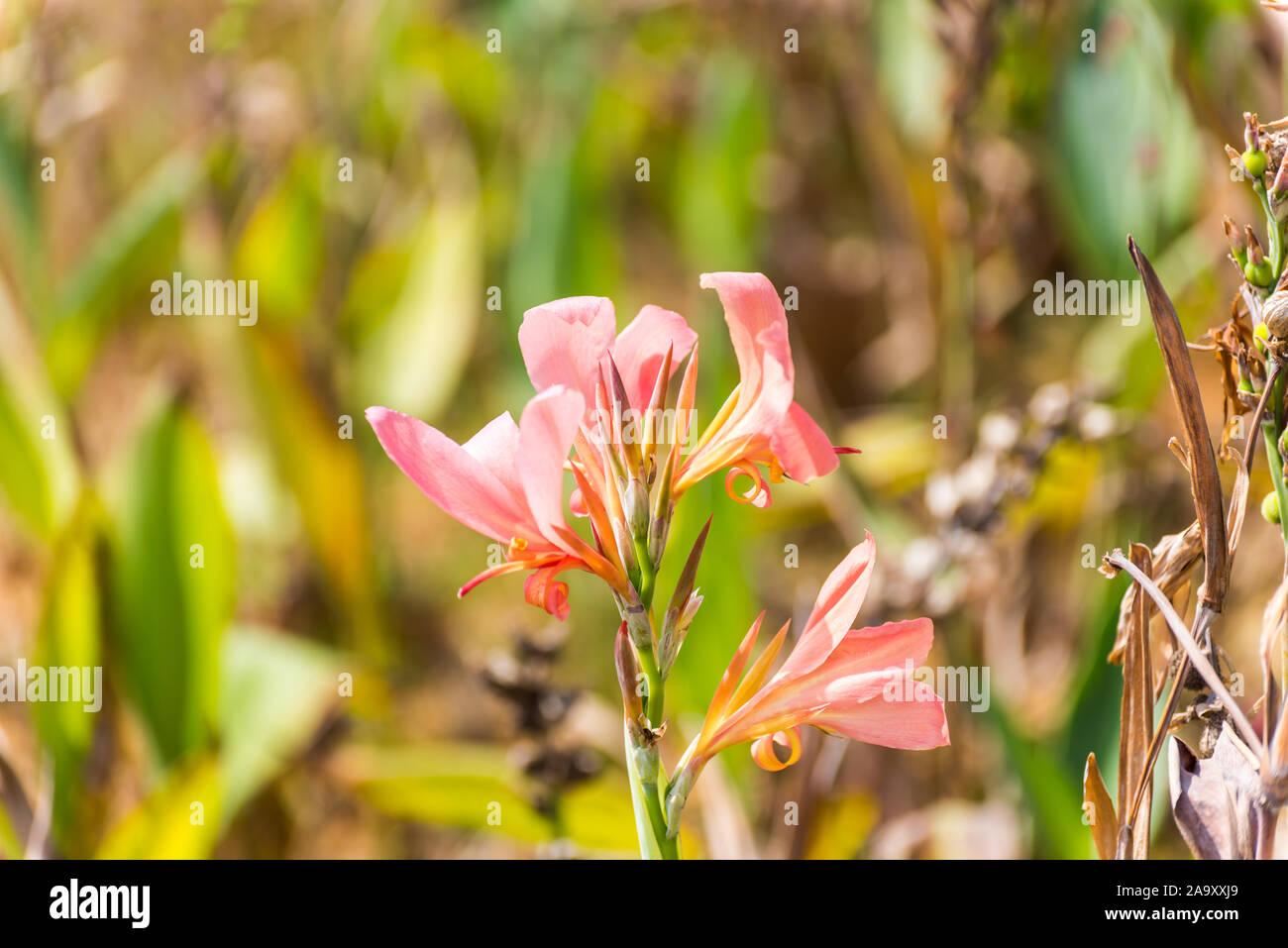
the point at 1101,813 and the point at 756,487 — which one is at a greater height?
the point at 756,487

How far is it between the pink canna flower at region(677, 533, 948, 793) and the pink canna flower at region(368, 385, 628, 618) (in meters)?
0.06

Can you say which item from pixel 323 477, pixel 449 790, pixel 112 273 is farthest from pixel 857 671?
pixel 112 273

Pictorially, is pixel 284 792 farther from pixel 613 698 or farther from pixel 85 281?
pixel 85 281

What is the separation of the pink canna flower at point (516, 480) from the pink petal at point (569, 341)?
2 cm

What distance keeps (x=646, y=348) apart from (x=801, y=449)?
58mm

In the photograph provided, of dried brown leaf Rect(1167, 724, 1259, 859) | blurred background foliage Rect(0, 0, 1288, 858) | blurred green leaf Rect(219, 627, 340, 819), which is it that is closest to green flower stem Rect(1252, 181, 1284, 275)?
dried brown leaf Rect(1167, 724, 1259, 859)

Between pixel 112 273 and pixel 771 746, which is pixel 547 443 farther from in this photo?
pixel 112 273

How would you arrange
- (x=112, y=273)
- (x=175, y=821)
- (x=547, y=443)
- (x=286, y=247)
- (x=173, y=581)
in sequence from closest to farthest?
(x=547, y=443), (x=175, y=821), (x=173, y=581), (x=112, y=273), (x=286, y=247)

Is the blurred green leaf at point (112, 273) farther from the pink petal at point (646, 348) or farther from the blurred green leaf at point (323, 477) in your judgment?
the pink petal at point (646, 348)

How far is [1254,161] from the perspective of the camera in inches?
12.8

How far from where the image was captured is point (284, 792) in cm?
100

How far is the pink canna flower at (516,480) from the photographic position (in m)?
0.27

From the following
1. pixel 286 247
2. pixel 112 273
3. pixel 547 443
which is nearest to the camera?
pixel 547 443
